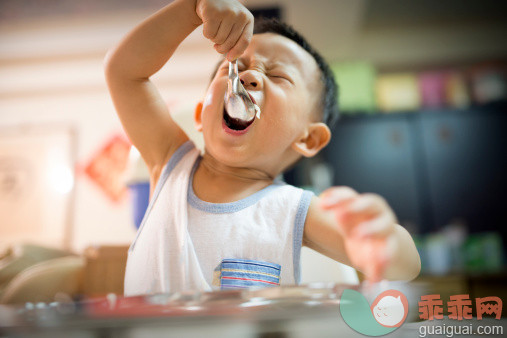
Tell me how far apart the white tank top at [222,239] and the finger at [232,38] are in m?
0.14

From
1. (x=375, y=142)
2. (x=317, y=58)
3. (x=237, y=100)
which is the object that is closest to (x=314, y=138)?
(x=317, y=58)

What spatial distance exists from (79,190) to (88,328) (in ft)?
6.10

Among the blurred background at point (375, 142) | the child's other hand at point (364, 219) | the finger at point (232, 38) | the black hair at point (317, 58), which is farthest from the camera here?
the blurred background at point (375, 142)

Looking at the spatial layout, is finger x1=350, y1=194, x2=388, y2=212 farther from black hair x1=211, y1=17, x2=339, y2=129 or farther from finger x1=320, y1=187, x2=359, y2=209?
black hair x1=211, y1=17, x2=339, y2=129

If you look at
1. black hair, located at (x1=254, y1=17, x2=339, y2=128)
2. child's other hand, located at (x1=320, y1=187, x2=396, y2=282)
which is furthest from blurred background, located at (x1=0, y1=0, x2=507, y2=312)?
child's other hand, located at (x1=320, y1=187, x2=396, y2=282)

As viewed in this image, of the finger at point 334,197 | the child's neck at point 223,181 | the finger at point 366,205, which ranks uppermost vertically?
the child's neck at point 223,181

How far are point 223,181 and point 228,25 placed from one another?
0.16 metres

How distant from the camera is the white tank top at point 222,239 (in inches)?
12.2

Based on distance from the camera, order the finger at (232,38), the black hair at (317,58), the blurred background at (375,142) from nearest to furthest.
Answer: the finger at (232,38)
the black hair at (317,58)
the blurred background at (375,142)

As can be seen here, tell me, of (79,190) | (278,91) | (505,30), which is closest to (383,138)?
(505,30)

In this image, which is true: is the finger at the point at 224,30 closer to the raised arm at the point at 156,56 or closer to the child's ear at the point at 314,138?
the raised arm at the point at 156,56

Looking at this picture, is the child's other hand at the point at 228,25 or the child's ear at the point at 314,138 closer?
the child's other hand at the point at 228,25

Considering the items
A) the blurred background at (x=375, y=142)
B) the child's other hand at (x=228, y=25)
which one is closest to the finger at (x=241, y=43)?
the child's other hand at (x=228, y=25)

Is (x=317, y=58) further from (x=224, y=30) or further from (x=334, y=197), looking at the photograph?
(x=334, y=197)
